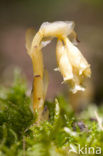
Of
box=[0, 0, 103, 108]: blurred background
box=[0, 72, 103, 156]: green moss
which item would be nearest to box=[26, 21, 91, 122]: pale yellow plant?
box=[0, 72, 103, 156]: green moss

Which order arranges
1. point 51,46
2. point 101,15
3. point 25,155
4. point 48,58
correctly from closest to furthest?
point 25,155 < point 48,58 < point 51,46 < point 101,15

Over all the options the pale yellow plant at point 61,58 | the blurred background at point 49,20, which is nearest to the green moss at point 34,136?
the pale yellow plant at point 61,58

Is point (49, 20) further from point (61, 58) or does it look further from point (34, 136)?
point (34, 136)

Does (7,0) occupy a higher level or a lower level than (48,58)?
higher

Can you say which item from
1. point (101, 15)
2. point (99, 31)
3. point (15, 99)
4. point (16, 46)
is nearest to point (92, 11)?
point (101, 15)

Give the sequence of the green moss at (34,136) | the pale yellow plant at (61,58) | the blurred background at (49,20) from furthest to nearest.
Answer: the blurred background at (49,20) → the pale yellow plant at (61,58) → the green moss at (34,136)

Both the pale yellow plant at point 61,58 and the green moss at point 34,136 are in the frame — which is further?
the pale yellow plant at point 61,58

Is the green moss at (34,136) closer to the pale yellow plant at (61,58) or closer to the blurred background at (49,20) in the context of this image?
the pale yellow plant at (61,58)

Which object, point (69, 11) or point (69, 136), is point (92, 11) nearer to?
point (69, 11)
